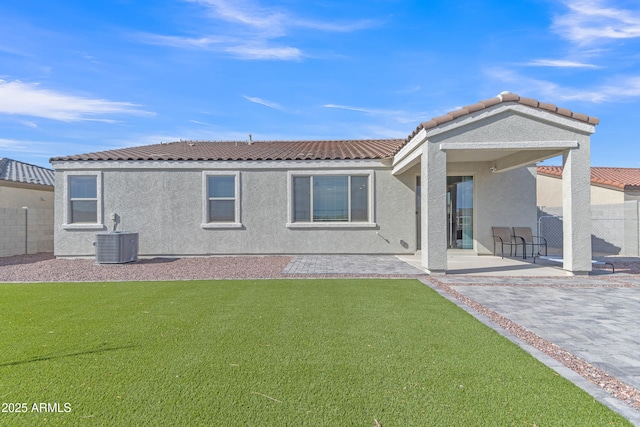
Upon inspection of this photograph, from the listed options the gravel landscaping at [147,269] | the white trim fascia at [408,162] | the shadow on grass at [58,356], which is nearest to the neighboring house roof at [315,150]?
the white trim fascia at [408,162]

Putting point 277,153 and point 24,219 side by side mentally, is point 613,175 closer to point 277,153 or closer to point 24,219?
point 277,153

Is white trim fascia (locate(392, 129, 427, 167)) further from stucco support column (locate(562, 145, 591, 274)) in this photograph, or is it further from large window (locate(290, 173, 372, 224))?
stucco support column (locate(562, 145, 591, 274))

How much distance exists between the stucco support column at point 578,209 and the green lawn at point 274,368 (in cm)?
502

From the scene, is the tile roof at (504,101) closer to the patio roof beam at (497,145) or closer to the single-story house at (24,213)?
the patio roof beam at (497,145)

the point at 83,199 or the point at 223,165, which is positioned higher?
the point at 223,165

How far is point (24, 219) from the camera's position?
49.4ft

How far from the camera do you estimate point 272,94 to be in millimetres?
14180

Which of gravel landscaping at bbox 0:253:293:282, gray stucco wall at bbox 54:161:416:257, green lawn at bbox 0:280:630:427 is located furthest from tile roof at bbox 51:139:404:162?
green lawn at bbox 0:280:630:427

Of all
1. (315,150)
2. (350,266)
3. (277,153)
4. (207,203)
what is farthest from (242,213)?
(350,266)

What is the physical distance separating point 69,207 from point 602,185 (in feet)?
74.7

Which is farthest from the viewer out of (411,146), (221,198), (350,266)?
(221,198)

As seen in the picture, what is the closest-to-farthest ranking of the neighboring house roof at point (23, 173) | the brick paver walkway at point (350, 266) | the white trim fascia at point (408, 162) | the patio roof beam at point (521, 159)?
the brick paver walkway at point (350, 266)
the patio roof beam at point (521, 159)
the white trim fascia at point (408, 162)
the neighboring house roof at point (23, 173)

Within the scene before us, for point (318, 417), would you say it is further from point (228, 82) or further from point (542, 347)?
point (228, 82)

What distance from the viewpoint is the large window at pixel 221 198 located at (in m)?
13.4
